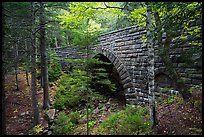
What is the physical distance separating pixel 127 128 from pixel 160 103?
1.81m

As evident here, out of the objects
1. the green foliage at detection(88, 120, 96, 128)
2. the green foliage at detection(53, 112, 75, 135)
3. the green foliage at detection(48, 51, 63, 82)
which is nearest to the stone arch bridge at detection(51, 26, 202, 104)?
the green foliage at detection(88, 120, 96, 128)

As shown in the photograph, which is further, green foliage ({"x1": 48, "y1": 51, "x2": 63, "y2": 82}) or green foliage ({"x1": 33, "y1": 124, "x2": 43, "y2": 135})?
green foliage ({"x1": 48, "y1": 51, "x2": 63, "y2": 82})

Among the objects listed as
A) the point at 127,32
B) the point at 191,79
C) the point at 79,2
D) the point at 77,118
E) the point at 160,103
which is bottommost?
the point at 77,118

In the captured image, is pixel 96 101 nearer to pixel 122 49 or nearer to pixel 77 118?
pixel 77 118

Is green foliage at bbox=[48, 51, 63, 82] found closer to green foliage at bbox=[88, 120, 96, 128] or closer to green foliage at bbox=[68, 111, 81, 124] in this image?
green foliage at bbox=[68, 111, 81, 124]

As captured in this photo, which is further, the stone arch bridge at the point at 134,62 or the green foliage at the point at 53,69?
the green foliage at the point at 53,69

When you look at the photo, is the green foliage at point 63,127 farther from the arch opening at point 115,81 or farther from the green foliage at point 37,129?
the arch opening at point 115,81

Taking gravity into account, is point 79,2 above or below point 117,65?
above

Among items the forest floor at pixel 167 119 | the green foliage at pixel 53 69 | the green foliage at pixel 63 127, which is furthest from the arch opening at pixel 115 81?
the green foliage at pixel 53 69

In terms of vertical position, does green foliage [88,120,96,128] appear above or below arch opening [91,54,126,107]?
below

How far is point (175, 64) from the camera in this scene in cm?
664

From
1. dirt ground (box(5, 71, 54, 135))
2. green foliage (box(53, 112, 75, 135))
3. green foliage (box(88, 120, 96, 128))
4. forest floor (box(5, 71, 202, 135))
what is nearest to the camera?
forest floor (box(5, 71, 202, 135))

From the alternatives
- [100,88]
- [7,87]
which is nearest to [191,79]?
[100,88]

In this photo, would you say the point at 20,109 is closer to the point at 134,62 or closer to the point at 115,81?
the point at 115,81
